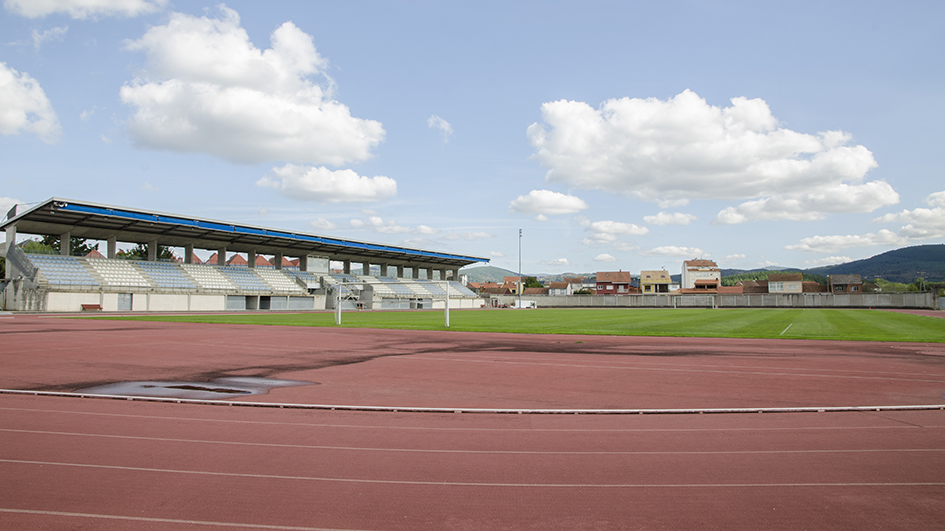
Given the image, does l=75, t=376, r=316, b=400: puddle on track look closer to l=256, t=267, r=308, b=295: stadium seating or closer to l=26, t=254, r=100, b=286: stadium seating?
l=26, t=254, r=100, b=286: stadium seating

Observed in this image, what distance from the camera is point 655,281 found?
5069 inches

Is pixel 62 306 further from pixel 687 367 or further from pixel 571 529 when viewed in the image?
pixel 571 529

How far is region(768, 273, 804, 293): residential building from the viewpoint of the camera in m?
114

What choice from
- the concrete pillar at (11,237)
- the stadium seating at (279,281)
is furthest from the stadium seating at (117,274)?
the stadium seating at (279,281)

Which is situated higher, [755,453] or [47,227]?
[47,227]

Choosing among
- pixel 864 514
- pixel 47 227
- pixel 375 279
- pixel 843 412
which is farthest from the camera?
pixel 375 279

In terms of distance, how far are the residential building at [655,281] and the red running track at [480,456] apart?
120012mm

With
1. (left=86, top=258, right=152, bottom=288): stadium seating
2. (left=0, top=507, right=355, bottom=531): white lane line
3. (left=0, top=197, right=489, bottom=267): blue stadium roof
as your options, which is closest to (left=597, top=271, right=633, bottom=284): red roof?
(left=0, top=197, right=489, bottom=267): blue stadium roof

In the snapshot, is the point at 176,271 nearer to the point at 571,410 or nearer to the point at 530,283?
the point at 571,410

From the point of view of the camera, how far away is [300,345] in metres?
21.0

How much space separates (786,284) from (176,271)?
119 metres

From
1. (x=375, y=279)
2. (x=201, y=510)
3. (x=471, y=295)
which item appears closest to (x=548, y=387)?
(x=201, y=510)

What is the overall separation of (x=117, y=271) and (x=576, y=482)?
2348 inches

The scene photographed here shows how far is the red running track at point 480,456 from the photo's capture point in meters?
4.85
